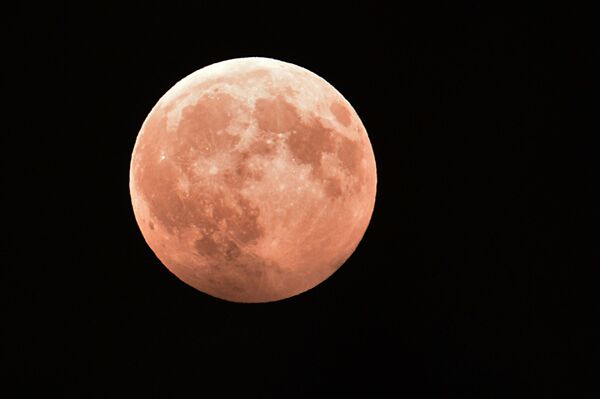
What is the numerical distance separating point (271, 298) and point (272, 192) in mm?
1008

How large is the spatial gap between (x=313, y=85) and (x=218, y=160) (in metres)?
0.97

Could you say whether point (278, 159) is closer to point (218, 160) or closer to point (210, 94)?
point (218, 160)

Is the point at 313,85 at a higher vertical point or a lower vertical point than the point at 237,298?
higher

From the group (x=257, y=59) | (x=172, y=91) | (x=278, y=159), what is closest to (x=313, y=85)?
(x=257, y=59)

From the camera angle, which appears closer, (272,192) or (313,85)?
(272,192)

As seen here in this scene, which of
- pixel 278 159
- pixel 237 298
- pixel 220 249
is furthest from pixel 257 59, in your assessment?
pixel 237 298

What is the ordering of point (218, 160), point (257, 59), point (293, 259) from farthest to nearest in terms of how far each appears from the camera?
point (257, 59), point (293, 259), point (218, 160)

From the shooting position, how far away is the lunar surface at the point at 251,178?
3260 mm

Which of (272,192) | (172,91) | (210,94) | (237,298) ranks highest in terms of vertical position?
(172,91)

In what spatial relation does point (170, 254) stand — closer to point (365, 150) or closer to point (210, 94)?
point (210, 94)

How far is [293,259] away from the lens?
11.6ft

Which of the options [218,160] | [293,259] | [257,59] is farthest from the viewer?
[257,59]

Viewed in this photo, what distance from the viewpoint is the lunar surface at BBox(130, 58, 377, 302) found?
3.26 meters

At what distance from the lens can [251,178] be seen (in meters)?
3.22
